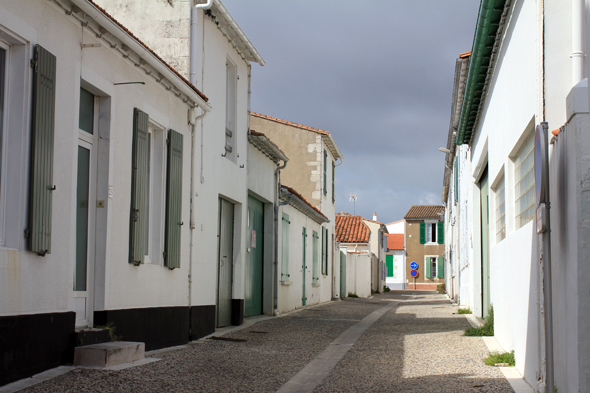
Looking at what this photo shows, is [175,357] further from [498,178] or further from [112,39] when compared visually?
[498,178]

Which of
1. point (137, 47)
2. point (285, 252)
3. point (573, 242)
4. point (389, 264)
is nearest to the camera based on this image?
point (573, 242)

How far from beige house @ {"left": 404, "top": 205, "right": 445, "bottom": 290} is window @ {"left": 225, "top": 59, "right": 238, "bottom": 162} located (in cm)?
3837

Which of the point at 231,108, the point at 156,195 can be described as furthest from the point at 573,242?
the point at 231,108

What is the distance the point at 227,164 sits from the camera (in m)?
10.9

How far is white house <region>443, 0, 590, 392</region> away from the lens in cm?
370

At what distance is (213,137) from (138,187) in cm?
319

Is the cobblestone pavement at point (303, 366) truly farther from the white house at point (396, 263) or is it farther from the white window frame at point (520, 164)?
the white house at point (396, 263)

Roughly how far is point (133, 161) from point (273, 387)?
3076 millimetres

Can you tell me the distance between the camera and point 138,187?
278 inches

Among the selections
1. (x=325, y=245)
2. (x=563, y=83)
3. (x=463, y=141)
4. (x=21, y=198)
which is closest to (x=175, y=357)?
(x=21, y=198)

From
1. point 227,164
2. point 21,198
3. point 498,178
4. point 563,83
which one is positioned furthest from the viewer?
point 227,164

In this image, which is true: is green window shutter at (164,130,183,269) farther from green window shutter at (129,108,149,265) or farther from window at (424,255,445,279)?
window at (424,255,445,279)

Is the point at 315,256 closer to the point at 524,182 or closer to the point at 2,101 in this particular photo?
the point at 524,182

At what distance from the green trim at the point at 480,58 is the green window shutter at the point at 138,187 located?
166 inches
